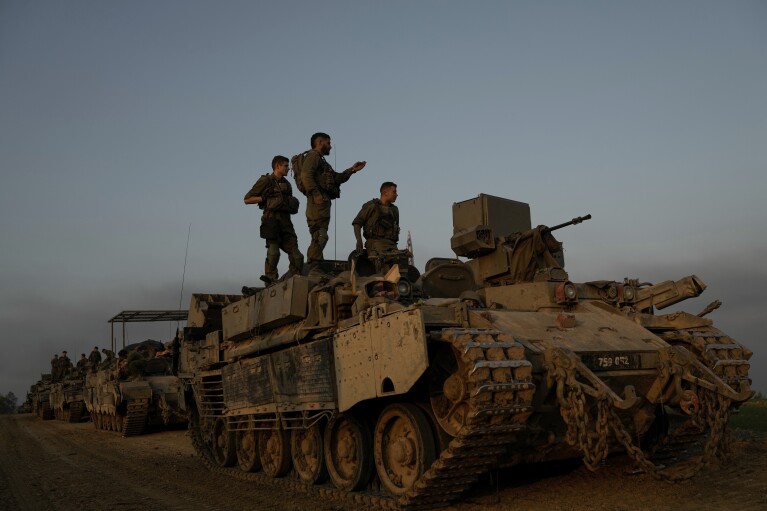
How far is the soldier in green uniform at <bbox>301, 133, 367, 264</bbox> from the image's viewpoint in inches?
472

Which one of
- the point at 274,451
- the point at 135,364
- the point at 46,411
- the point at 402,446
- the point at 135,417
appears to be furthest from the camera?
the point at 46,411

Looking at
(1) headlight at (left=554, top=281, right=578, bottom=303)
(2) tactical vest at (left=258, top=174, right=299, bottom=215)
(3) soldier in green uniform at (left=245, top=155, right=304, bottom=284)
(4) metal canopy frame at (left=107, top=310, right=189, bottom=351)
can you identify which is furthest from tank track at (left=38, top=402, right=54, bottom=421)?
(1) headlight at (left=554, top=281, right=578, bottom=303)

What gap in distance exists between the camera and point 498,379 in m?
7.32

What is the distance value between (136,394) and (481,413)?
18.5m

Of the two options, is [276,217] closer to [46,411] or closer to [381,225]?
[381,225]

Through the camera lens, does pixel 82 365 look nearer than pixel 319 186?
No

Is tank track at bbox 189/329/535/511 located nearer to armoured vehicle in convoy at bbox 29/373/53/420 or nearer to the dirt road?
the dirt road

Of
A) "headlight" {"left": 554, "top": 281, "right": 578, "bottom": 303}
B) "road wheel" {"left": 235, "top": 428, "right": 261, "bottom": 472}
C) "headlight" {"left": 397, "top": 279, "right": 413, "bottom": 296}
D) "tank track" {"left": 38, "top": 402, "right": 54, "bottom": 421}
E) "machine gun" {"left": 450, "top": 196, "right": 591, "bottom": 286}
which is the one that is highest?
"machine gun" {"left": 450, "top": 196, "right": 591, "bottom": 286}

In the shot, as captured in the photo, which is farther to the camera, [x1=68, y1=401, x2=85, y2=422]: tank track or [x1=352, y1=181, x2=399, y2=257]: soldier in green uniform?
[x1=68, y1=401, x2=85, y2=422]: tank track

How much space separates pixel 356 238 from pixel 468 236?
286 centimetres

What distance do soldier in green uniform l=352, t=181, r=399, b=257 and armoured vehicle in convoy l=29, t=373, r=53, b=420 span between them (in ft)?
111

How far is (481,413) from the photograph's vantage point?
7242 mm

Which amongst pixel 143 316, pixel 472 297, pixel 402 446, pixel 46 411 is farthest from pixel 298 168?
pixel 46 411

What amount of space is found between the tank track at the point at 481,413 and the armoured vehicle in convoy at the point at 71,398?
27.8m
